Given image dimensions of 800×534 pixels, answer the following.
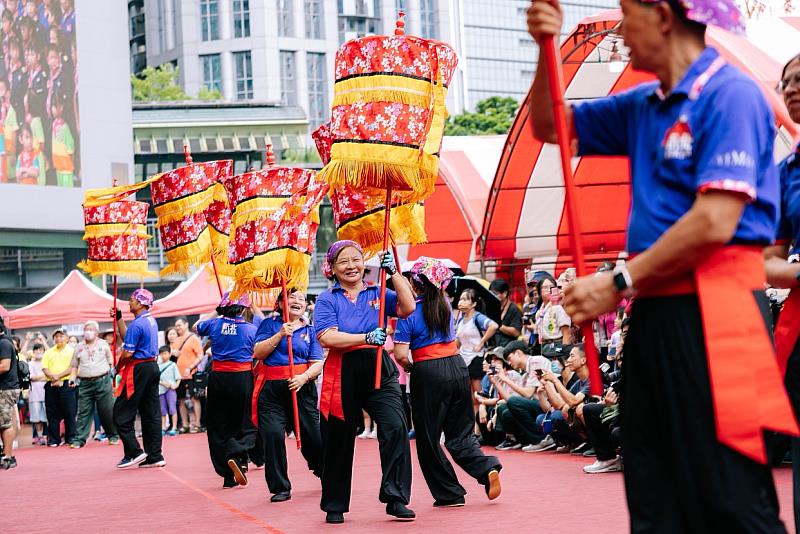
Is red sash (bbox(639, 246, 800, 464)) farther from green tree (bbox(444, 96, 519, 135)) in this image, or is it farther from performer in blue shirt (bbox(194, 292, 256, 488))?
green tree (bbox(444, 96, 519, 135))

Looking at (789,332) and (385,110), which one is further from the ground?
(385,110)

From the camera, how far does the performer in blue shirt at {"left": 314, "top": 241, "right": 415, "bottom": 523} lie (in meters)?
9.05

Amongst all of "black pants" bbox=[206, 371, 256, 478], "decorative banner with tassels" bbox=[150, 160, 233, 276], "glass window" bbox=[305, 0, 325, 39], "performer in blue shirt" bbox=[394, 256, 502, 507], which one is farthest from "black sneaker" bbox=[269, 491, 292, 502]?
"glass window" bbox=[305, 0, 325, 39]

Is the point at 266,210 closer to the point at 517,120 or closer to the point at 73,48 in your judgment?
the point at 517,120

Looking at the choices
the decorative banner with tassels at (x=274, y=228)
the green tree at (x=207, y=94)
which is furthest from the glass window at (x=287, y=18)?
the decorative banner with tassels at (x=274, y=228)

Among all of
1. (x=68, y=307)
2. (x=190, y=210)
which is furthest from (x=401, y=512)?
(x=68, y=307)

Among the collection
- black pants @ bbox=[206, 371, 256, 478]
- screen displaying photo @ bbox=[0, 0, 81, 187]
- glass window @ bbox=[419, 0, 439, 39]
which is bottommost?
Result: black pants @ bbox=[206, 371, 256, 478]

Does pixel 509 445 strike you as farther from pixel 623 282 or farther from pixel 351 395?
pixel 623 282

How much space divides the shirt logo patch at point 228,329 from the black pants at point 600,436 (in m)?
3.54

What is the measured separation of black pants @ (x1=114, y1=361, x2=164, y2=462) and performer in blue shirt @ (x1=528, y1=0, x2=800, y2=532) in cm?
1216

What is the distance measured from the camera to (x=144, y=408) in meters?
15.3

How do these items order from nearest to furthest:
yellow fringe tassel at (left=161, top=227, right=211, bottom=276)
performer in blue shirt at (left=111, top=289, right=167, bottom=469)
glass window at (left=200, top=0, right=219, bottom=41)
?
yellow fringe tassel at (left=161, top=227, right=211, bottom=276)
performer in blue shirt at (left=111, top=289, right=167, bottom=469)
glass window at (left=200, top=0, right=219, bottom=41)

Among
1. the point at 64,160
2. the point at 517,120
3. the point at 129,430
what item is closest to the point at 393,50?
the point at 129,430

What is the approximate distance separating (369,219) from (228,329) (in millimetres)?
3111
